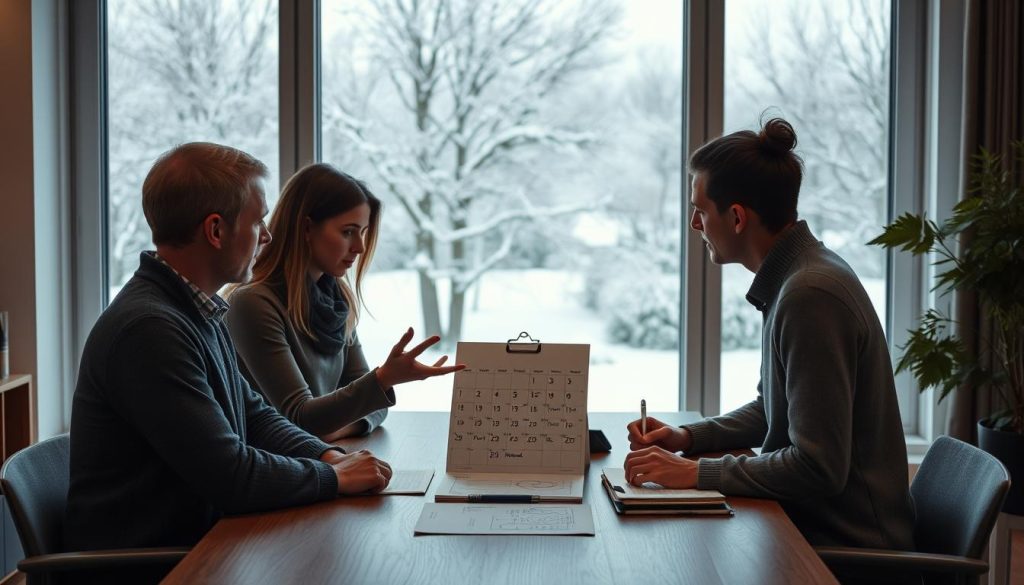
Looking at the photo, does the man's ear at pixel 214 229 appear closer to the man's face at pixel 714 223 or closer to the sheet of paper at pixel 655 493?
the sheet of paper at pixel 655 493

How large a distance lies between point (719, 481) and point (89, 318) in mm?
2744

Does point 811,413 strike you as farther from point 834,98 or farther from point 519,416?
point 834,98

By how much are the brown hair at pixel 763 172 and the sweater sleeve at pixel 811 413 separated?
259mm

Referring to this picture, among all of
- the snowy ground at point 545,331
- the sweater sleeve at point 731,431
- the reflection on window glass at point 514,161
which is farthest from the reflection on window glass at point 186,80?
the sweater sleeve at point 731,431

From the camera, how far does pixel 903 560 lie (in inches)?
62.5

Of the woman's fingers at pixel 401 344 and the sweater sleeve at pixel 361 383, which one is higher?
the woman's fingers at pixel 401 344

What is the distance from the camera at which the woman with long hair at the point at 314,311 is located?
2.14m

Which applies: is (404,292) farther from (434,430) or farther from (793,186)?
(793,186)

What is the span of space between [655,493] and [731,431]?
0.49 m

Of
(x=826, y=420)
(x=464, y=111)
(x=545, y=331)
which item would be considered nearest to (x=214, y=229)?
(x=826, y=420)

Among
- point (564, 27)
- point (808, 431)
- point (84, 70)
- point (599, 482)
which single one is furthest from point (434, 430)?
point (84, 70)

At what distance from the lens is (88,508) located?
64.4 inches

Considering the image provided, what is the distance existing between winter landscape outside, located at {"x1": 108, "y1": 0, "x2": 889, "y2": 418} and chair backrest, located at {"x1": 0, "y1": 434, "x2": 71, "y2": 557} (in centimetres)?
Answer: 189

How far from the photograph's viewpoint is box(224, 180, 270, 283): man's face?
1.76m
